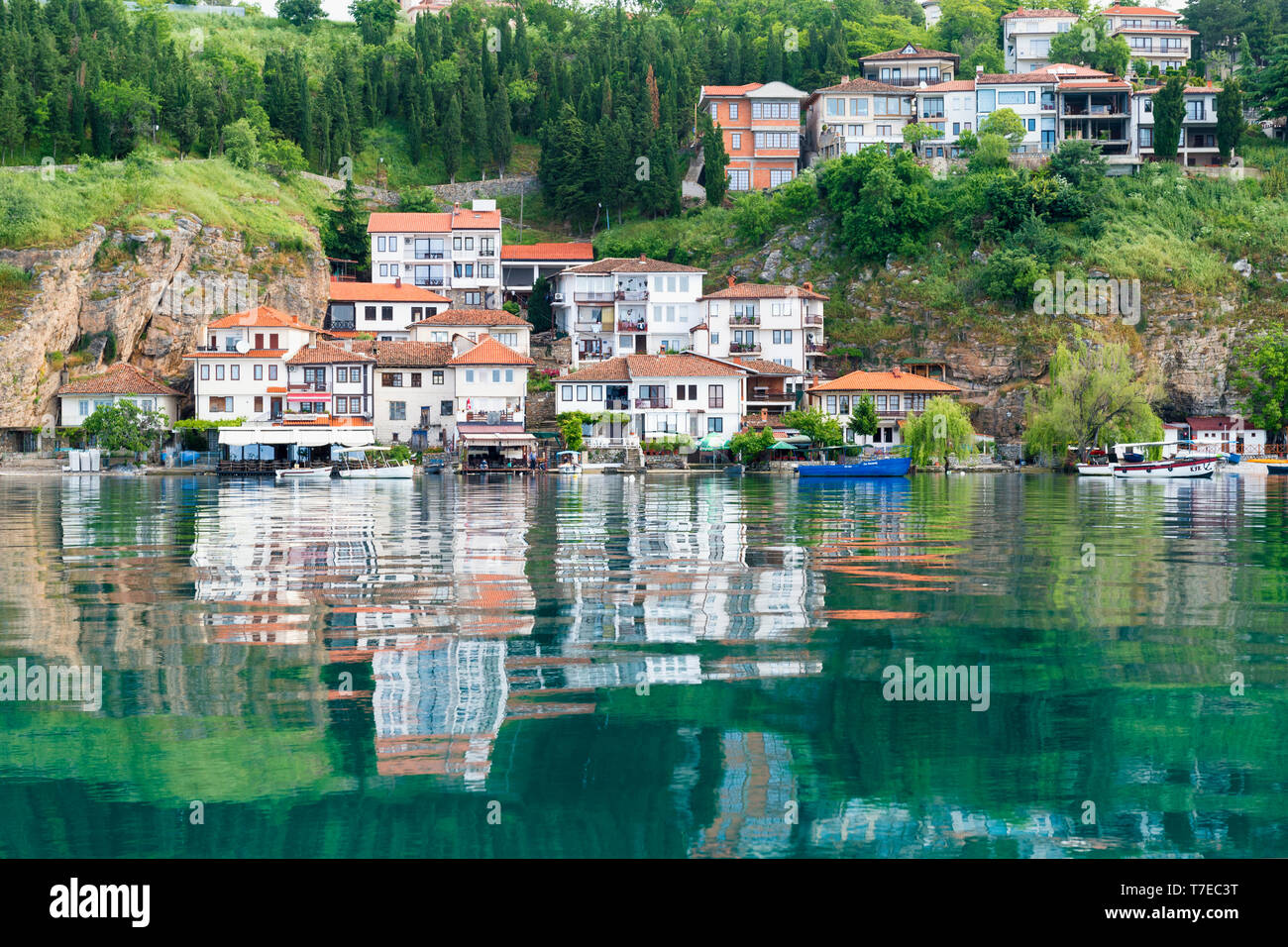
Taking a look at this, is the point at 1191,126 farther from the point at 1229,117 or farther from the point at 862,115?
the point at 862,115

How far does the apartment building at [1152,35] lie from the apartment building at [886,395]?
152 feet

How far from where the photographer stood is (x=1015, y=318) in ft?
244

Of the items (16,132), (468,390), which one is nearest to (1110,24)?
(468,390)

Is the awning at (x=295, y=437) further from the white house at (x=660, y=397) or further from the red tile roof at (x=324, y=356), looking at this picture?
the white house at (x=660, y=397)

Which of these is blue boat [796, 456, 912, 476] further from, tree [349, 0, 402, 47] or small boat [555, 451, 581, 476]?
tree [349, 0, 402, 47]

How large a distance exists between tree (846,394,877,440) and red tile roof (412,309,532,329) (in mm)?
21135

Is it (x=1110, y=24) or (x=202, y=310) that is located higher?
(x=1110, y=24)

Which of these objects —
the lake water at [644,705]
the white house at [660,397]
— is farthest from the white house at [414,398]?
the lake water at [644,705]

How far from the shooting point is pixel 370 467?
6256 centimetres

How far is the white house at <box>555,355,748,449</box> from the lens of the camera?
71.2 metres
